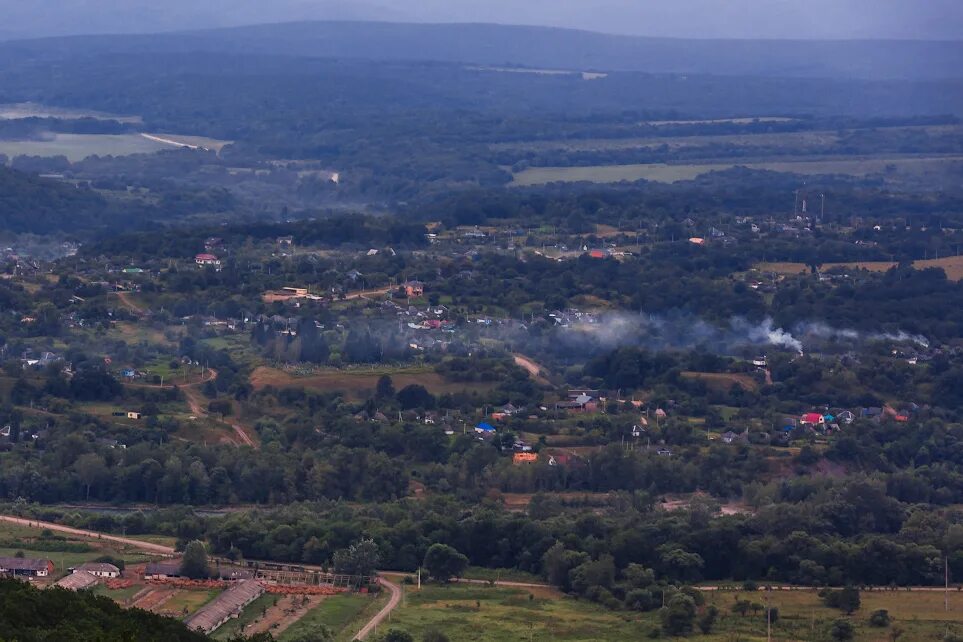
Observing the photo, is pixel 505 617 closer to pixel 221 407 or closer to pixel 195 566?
pixel 195 566

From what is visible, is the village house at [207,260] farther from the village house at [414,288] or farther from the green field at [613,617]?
the green field at [613,617]

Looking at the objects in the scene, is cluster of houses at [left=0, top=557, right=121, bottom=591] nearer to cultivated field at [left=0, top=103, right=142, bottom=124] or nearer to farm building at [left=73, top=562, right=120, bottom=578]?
farm building at [left=73, top=562, right=120, bottom=578]

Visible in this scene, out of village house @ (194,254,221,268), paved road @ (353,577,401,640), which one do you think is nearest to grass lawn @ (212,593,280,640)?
paved road @ (353,577,401,640)

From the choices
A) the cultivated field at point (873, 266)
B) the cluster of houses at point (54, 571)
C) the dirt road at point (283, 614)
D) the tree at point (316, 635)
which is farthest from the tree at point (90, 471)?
the cultivated field at point (873, 266)

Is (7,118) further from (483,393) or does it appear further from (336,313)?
(483,393)

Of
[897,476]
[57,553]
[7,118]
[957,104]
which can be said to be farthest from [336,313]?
[957,104]

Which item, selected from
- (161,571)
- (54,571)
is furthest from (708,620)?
(54,571)

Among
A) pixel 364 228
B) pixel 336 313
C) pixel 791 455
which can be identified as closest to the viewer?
pixel 791 455
